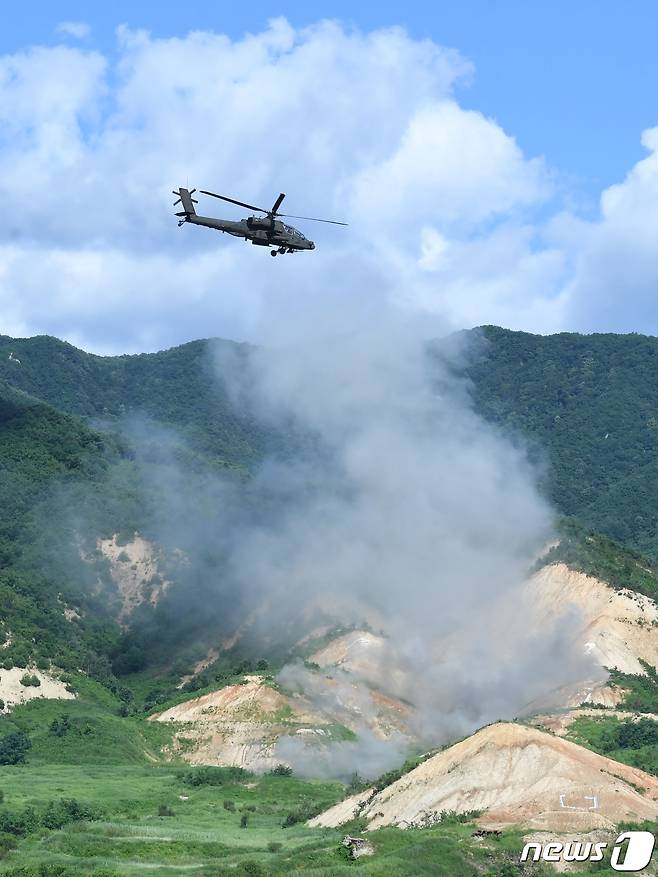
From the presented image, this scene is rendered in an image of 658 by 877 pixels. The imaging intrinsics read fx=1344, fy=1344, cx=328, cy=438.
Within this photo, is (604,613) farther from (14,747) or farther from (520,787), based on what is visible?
(14,747)

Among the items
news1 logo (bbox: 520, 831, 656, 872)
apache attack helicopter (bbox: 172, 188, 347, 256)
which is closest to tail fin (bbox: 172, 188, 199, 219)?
apache attack helicopter (bbox: 172, 188, 347, 256)

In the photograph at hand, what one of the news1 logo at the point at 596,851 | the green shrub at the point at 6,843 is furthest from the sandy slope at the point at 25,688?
the news1 logo at the point at 596,851

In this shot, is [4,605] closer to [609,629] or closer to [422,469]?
[422,469]

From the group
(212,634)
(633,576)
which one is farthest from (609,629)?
(212,634)

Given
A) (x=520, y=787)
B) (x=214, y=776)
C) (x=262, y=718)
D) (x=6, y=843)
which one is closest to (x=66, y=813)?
(x=6, y=843)

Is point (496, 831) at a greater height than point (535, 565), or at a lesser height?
lesser

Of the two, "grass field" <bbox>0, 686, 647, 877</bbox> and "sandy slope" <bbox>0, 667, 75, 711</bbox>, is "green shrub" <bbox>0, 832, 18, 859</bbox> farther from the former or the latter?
"sandy slope" <bbox>0, 667, 75, 711</bbox>

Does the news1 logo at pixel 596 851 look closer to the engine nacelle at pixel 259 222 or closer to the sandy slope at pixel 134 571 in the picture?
the engine nacelle at pixel 259 222

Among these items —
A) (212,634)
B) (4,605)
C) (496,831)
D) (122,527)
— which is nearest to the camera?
(496,831)
